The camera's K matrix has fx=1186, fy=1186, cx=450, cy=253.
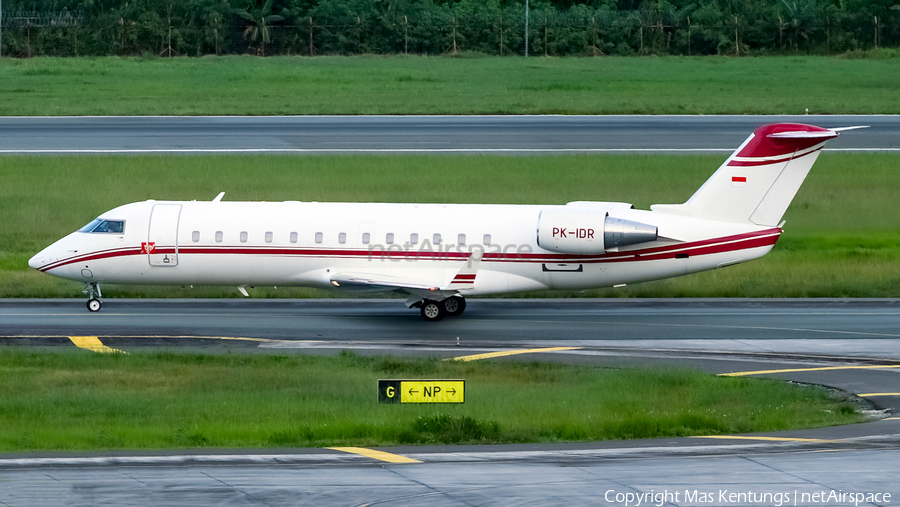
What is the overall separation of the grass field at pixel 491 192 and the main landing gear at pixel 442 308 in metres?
5.37

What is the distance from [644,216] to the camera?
1257 inches

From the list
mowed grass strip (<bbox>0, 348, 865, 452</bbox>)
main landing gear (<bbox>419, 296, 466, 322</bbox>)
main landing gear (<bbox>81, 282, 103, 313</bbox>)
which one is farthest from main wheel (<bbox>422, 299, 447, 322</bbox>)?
main landing gear (<bbox>81, 282, 103, 313</bbox>)

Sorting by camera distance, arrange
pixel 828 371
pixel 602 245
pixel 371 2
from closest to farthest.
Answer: pixel 828 371
pixel 602 245
pixel 371 2

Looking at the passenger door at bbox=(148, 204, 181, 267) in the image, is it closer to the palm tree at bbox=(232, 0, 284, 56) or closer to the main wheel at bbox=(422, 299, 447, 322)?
the main wheel at bbox=(422, 299, 447, 322)

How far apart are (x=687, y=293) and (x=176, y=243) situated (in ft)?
51.3

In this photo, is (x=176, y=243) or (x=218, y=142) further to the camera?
(x=218, y=142)

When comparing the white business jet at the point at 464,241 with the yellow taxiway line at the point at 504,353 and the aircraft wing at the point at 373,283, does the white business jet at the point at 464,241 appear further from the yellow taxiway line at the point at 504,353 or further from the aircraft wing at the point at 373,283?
the yellow taxiway line at the point at 504,353

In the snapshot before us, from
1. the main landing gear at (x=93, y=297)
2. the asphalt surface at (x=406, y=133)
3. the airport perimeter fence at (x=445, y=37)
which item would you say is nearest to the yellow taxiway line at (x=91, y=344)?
the main landing gear at (x=93, y=297)

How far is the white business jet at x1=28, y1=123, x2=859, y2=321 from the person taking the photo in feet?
104

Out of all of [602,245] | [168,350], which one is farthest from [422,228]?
[168,350]

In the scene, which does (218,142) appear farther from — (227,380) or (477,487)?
(477,487)

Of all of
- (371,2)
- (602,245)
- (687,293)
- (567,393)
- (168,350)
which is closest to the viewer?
(567,393)

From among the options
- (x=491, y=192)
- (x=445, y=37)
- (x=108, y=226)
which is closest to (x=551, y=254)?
(x=108, y=226)

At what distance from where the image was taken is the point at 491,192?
48719 mm
